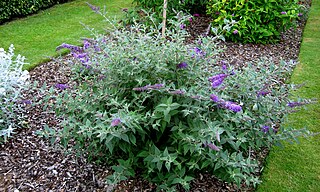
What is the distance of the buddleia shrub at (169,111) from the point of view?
207 centimetres

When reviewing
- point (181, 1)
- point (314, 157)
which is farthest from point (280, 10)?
point (314, 157)

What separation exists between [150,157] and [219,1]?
3985mm

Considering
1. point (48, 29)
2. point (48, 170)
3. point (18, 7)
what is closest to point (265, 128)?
point (48, 170)

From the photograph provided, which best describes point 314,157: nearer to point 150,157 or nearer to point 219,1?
point 150,157

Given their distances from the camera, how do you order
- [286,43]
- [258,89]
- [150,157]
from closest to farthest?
[150,157], [258,89], [286,43]

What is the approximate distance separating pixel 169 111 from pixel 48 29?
4.91m

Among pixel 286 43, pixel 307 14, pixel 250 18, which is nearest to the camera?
pixel 250 18

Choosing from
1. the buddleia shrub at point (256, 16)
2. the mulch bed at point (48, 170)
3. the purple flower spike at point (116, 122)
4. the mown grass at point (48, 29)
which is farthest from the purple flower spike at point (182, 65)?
the buddleia shrub at point (256, 16)

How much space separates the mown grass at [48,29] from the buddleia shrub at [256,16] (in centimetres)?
221

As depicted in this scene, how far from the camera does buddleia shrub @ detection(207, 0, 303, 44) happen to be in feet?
17.3

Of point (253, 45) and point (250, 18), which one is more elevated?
point (250, 18)

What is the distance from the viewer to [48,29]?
20.5 feet

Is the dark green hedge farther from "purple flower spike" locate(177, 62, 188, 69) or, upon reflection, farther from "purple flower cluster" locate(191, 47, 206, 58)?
"purple flower spike" locate(177, 62, 188, 69)

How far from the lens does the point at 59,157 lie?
9.12ft
